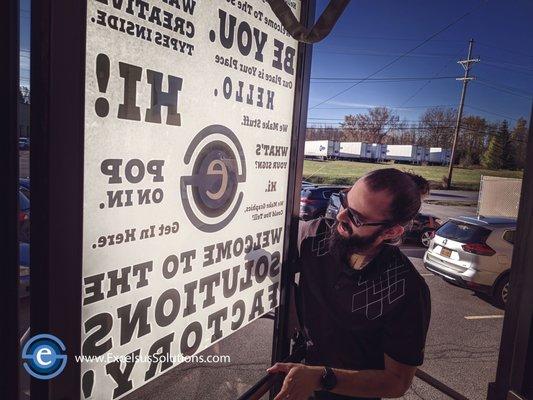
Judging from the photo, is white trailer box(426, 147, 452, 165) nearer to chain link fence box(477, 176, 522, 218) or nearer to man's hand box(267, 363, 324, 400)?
chain link fence box(477, 176, 522, 218)

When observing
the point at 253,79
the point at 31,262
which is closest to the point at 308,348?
the point at 253,79

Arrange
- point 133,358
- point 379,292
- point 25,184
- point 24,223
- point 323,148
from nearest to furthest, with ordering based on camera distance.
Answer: point 133,358 → point 379,292 → point 24,223 → point 25,184 → point 323,148

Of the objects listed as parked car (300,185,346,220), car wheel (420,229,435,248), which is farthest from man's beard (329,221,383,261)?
parked car (300,185,346,220)

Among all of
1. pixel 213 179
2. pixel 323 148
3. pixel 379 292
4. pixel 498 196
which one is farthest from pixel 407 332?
pixel 323 148

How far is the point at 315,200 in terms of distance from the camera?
14.9 m

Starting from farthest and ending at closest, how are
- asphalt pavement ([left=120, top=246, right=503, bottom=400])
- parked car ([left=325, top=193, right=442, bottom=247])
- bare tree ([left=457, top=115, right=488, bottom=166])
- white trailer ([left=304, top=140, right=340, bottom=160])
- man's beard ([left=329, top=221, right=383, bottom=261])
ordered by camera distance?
white trailer ([left=304, top=140, right=340, bottom=160])
bare tree ([left=457, top=115, right=488, bottom=166])
parked car ([left=325, top=193, right=442, bottom=247])
asphalt pavement ([left=120, top=246, right=503, bottom=400])
man's beard ([left=329, top=221, right=383, bottom=261])

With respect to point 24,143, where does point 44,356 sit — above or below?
below

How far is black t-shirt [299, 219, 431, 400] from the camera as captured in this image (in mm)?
1848

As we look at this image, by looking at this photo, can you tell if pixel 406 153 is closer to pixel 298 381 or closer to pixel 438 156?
pixel 438 156

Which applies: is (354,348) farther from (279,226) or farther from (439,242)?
(439,242)

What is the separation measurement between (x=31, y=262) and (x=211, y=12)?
106cm

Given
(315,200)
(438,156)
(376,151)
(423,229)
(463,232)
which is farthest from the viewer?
(438,156)

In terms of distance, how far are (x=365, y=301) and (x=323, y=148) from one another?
47.2 metres

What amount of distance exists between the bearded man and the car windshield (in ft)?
21.5
